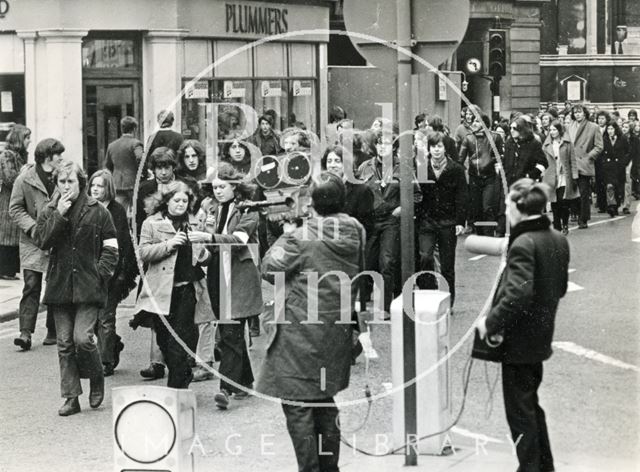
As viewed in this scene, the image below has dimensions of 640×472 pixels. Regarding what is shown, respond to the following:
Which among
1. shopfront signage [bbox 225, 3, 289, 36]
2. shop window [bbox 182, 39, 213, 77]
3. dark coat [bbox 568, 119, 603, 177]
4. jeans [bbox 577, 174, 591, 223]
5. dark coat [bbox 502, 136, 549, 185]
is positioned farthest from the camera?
shopfront signage [bbox 225, 3, 289, 36]

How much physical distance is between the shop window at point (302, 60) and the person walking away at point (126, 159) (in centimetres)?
1018

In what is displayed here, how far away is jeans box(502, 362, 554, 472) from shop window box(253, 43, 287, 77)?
18.4 m

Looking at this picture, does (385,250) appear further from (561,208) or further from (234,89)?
(234,89)

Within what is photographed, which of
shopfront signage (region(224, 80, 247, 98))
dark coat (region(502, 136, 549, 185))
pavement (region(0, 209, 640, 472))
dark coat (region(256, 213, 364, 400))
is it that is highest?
shopfront signage (region(224, 80, 247, 98))

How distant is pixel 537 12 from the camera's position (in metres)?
46.9

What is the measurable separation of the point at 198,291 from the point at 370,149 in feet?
15.5

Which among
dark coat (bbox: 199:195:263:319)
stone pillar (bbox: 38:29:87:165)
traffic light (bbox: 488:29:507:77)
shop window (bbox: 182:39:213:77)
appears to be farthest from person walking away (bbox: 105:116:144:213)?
traffic light (bbox: 488:29:507:77)

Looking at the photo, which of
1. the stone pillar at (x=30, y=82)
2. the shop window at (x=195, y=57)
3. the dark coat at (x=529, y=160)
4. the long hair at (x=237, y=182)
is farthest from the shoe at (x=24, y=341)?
the shop window at (x=195, y=57)

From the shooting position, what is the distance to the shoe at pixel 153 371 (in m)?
10.9

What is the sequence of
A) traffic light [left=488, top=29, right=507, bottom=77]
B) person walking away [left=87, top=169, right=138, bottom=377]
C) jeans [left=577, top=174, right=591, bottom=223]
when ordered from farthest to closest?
traffic light [left=488, top=29, right=507, bottom=77] → jeans [left=577, top=174, right=591, bottom=223] → person walking away [left=87, top=169, right=138, bottom=377]

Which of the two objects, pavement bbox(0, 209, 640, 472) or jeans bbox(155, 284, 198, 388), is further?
jeans bbox(155, 284, 198, 388)

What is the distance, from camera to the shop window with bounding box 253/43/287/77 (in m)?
25.4

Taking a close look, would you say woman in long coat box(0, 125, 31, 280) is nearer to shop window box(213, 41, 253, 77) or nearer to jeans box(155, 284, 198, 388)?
jeans box(155, 284, 198, 388)

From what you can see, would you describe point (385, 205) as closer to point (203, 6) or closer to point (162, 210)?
point (162, 210)
